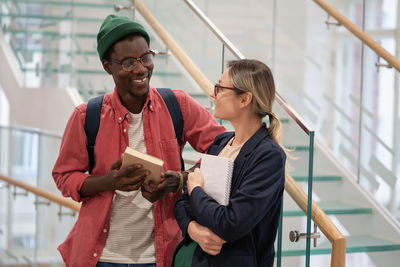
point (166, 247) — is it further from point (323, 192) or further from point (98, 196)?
point (323, 192)

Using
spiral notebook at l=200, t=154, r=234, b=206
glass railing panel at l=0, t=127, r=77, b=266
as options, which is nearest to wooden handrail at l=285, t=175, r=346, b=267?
spiral notebook at l=200, t=154, r=234, b=206

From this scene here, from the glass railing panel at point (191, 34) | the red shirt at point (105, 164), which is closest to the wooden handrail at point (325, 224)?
the red shirt at point (105, 164)

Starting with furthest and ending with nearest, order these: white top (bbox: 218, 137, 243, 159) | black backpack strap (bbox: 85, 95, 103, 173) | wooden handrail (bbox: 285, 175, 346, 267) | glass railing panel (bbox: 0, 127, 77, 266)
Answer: glass railing panel (bbox: 0, 127, 77, 266) → wooden handrail (bbox: 285, 175, 346, 267) → black backpack strap (bbox: 85, 95, 103, 173) → white top (bbox: 218, 137, 243, 159)

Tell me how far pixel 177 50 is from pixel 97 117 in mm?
1968

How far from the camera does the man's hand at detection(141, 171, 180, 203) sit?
6.56 ft

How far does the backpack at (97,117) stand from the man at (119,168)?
18 mm

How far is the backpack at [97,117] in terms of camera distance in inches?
84.0

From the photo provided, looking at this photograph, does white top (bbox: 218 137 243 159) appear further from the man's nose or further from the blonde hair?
the man's nose

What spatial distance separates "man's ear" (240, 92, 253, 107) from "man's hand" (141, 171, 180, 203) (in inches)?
13.6

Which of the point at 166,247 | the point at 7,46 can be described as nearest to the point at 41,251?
the point at 7,46

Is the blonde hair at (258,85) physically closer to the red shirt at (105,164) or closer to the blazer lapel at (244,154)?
the blazer lapel at (244,154)

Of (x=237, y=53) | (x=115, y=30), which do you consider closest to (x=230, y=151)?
(x=115, y=30)

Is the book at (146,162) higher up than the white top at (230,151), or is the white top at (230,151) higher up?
the white top at (230,151)

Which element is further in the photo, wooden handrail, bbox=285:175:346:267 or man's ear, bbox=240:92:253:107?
wooden handrail, bbox=285:175:346:267
